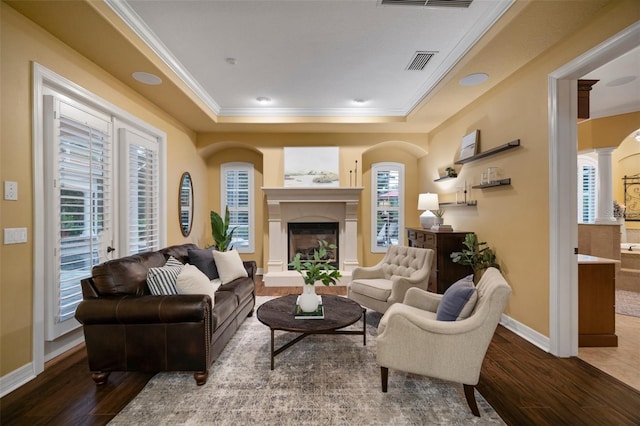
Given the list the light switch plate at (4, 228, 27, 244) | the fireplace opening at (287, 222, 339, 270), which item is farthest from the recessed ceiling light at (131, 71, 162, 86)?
the fireplace opening at (287, 222, 339, 270)

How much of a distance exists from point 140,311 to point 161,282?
305 millimetres

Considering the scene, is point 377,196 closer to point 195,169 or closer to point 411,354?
point 195,169

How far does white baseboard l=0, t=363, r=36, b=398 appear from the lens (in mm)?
1994

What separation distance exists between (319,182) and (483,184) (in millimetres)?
2726

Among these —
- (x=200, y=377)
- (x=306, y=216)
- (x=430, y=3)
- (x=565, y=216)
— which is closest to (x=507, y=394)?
(x=565, y=216)

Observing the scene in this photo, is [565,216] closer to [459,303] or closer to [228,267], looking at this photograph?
[459,303]

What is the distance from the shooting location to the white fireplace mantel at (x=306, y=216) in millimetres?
5215

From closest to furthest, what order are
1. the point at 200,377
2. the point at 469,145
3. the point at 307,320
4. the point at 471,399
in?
the point at 471,399 < the point at 200,377 < the point at 307,320 < the point at 469,145

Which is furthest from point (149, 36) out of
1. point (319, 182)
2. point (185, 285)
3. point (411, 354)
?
point (411, 354)

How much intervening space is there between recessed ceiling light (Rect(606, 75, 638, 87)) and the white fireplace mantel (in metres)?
3.58

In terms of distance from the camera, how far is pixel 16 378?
2080mm

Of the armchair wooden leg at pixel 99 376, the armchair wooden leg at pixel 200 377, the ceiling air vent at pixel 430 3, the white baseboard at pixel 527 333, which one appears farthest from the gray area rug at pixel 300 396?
the ceiling air vent at pixel 430 3

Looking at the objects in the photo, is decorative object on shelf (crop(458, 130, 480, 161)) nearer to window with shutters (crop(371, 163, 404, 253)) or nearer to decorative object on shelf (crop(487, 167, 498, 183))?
decorative object on shelf (crop(487, 167, 498, 183))

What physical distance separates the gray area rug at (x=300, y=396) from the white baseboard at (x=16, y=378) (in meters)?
0.95
